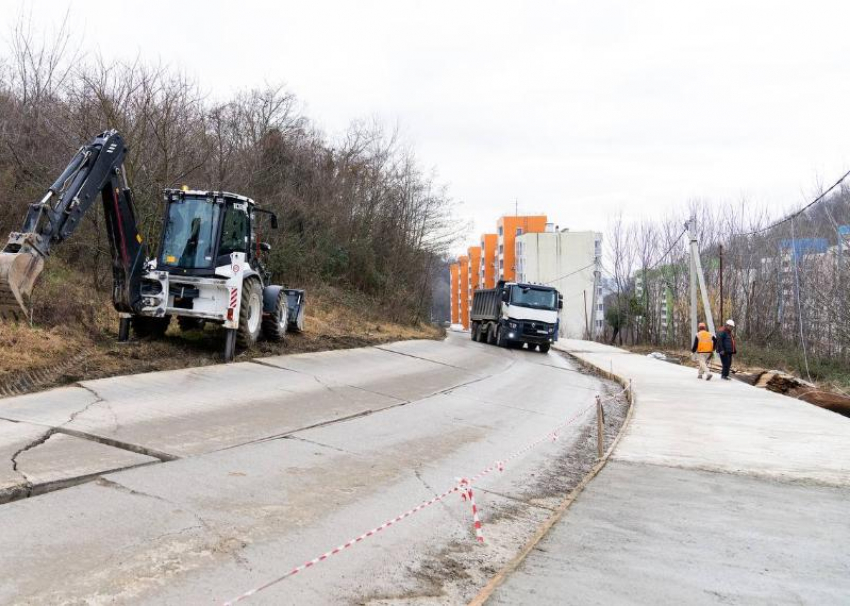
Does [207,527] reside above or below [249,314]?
below

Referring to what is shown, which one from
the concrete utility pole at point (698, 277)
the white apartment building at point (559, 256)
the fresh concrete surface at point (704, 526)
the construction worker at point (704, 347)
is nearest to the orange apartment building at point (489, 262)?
the white apartment building at point (559, 256)

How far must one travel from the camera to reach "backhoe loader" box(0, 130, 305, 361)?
39.9 feet

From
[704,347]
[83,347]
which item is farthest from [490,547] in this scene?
[704,347]

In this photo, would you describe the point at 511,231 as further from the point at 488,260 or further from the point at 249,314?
the point at 249,314

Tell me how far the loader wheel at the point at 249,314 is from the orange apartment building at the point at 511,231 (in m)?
92.9

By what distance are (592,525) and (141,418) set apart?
597 cm

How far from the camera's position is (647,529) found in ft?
20.7

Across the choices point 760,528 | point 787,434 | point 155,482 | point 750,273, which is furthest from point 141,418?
point 750,273

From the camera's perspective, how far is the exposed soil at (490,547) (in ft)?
15.6

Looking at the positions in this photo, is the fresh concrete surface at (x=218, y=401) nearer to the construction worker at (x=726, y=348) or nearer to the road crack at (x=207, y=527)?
the road crack at (x=207, y=527)

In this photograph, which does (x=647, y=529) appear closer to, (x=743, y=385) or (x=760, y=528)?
(x=760, y=528)

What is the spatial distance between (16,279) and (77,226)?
2115mm

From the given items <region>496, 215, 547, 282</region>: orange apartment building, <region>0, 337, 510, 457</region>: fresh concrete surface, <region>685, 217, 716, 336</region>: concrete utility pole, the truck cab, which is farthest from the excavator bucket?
<region>496, 215, 547, 282</region>: orange apartment building

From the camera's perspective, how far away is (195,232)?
1455 cm
